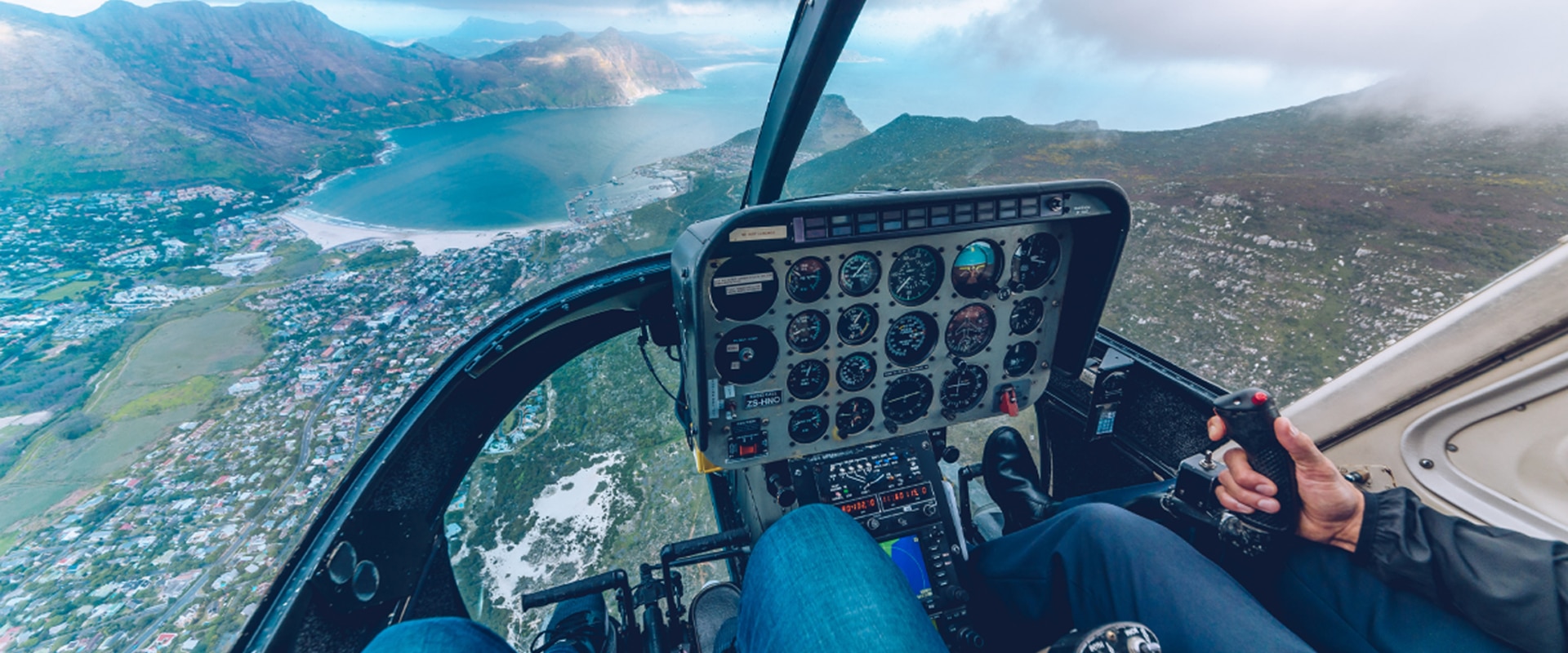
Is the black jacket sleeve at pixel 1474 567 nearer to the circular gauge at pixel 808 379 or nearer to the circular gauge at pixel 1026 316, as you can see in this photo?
the circular gauge at pixel 1026 316

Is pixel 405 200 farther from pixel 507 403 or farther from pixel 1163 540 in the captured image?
pixel 1163 540

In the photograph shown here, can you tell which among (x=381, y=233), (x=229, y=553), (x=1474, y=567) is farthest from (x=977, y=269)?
(x=381, y=233)

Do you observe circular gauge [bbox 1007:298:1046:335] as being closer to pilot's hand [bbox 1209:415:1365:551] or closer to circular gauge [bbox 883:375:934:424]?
circular gauge [bbox 883:375:934:424]

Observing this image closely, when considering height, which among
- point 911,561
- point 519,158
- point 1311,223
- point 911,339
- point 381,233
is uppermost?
point 519,158

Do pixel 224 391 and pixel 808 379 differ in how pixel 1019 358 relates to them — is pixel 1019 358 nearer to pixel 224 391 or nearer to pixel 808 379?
pixel 808 379

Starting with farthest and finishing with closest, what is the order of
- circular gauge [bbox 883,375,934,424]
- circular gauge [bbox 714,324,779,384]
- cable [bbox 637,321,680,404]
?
cable [bbox 637,321,680,404] → circular gauge [bbox 883,375,934,424] → circular gauge [bbox 714,324,779,384]

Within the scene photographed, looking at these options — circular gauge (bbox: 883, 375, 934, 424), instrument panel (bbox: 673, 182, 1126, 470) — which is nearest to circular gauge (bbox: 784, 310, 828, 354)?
instrument panel (bbox: 673, 182, 1126, 470)

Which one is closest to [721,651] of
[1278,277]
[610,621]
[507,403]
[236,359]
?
[610,621]
